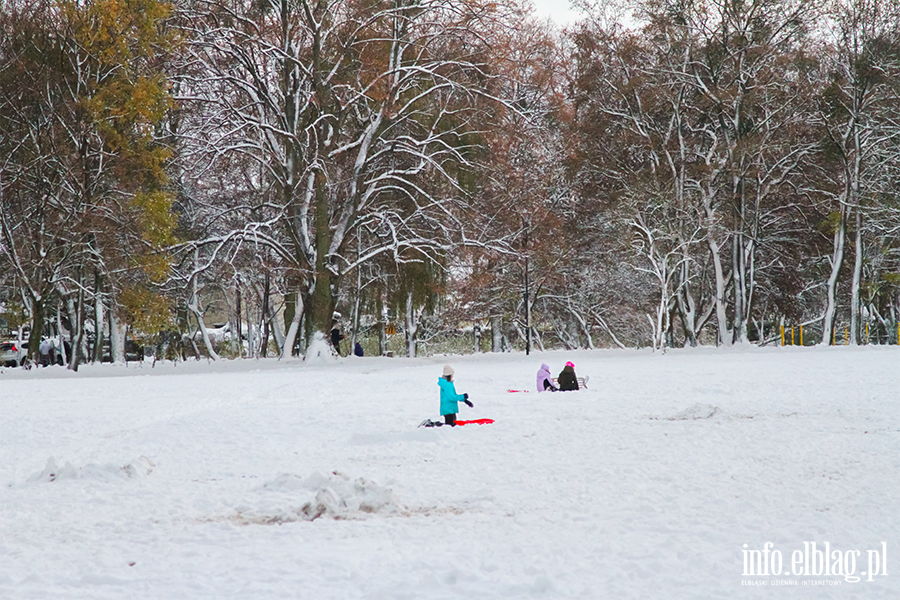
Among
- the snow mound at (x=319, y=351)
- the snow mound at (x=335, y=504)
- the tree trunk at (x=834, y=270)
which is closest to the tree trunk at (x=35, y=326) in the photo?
the snow mound at (x=319, y=351)

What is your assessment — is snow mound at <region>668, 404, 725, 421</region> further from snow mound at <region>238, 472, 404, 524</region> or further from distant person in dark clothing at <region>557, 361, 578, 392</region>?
snow mound at <region>238, 472, 404, 524</region>

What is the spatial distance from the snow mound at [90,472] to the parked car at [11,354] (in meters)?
37.4

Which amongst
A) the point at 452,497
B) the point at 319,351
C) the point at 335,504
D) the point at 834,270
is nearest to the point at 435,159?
the point at 319,351

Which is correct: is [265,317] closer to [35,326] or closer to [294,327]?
[294,327]

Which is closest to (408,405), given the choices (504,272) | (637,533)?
(637,533)

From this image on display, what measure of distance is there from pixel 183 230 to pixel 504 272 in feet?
43.9

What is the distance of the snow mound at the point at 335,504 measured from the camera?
24.2 feet

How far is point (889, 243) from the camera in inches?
1759

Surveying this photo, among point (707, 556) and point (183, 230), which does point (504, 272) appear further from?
point (707, 556)

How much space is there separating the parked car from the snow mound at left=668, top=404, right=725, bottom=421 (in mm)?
37390

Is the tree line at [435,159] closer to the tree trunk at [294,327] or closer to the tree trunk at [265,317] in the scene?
the tree trunk at [294,327]

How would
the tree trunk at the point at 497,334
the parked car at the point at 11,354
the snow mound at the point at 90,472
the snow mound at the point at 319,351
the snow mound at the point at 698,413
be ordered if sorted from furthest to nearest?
the tree trunk at the point at 497,334, the parked car at the point at 11,354, the snow mound at the point at 319,351, the snow mound at the point at 698,413, the snow mound at the point at 90,472

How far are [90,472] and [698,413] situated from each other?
7.85 meters

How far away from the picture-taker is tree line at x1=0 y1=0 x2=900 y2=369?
28859 millimetres
